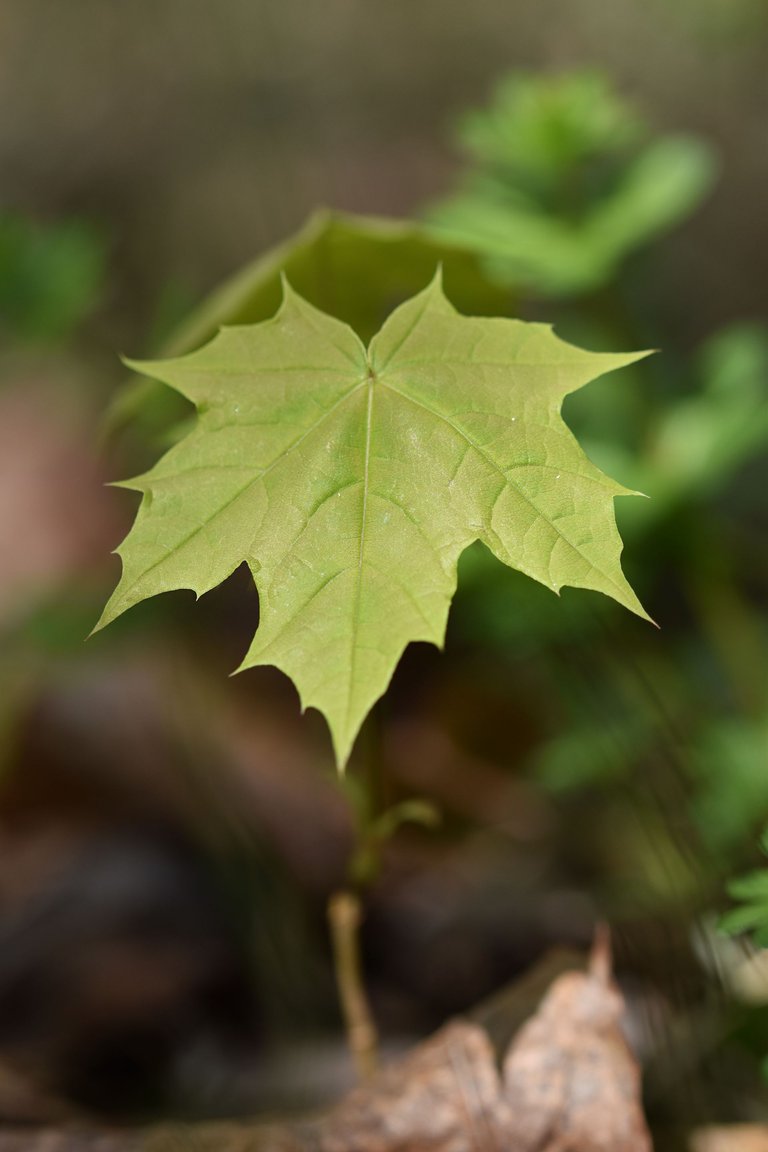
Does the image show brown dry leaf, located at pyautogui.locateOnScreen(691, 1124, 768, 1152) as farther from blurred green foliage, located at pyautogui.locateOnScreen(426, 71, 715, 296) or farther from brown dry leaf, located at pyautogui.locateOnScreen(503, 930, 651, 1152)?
blurred green foliage, located at pyautogui.locateOnScreen(426, 71, 715, 296)

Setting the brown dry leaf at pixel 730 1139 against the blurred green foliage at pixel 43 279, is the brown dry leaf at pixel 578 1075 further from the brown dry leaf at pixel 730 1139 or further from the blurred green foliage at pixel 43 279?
the blurred green foliage at pixel 43 279

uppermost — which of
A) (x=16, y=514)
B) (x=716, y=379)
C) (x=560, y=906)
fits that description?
(x=716, y=379)

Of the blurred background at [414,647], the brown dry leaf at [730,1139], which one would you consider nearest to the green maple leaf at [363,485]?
the blurred background at [414,647]

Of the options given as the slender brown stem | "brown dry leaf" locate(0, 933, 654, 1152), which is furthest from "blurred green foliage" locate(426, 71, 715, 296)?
"brown dry leaf" locate(0, 933, 654, 1152)

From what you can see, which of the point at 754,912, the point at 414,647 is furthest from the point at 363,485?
the point at 414,647

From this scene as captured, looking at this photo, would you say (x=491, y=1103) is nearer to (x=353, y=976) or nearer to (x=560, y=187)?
(x=353, y=976)

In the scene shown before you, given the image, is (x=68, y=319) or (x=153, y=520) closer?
(x=153, y=520)

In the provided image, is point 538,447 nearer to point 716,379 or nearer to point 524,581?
point 524,581

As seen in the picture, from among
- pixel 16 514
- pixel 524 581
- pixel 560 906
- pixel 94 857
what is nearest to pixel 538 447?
pixel 524 581
